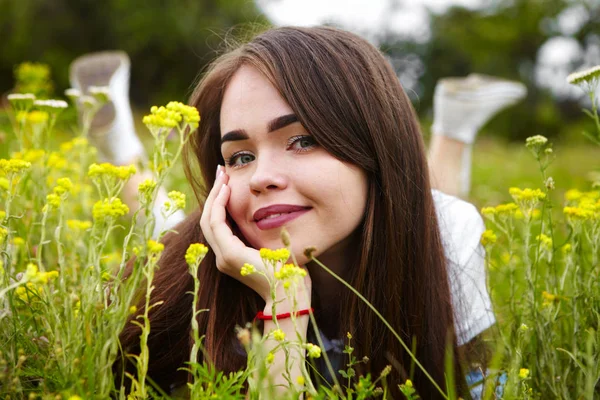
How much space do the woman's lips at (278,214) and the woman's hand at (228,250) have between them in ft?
0.31

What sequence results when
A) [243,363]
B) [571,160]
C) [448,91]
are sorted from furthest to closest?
[571,160] → [448,91] → [243,363]

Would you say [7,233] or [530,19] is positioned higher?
[530,19]

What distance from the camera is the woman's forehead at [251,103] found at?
5.42 feet

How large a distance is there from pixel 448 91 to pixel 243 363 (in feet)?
9.20

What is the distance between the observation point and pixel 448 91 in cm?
396

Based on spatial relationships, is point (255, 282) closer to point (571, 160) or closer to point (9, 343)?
point (9, 343)

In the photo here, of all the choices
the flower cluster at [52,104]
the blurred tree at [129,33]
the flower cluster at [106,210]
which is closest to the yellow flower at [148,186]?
the flower cluster at [106,210]

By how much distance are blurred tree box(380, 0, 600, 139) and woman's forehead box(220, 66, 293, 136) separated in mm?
18203

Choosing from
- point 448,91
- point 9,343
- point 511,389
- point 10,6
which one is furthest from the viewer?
point 10,6

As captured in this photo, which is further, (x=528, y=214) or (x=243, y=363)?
(x=243, y=363)

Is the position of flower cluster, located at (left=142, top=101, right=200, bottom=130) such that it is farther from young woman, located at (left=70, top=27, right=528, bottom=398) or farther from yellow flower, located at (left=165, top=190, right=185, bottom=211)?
young woman, located at (left=70, top=27, right=528, bottom=398)

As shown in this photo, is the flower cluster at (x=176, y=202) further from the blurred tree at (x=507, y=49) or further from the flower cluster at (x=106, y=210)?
the blurred tree at (x=507, y=49)

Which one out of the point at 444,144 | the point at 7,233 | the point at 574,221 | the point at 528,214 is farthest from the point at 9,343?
the point at 444,144

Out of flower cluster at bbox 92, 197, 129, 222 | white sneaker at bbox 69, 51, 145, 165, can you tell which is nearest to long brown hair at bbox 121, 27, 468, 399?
flower cluster at bbox 92, 197, 129, 222
